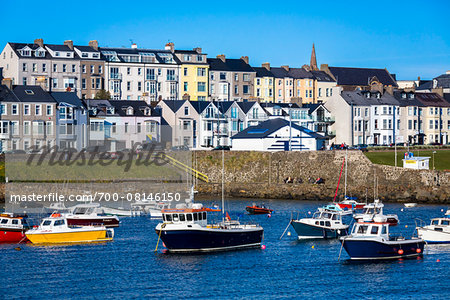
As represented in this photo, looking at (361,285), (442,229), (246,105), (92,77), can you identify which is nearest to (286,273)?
(361,285)

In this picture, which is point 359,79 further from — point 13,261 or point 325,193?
point 13,261

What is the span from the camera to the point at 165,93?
126688 mm

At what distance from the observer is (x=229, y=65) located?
436ft

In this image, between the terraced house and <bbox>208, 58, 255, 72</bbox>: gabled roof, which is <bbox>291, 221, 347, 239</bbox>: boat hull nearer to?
the terraced house

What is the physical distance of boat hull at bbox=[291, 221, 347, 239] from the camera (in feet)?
186

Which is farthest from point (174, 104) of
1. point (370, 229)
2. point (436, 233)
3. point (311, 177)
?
point (370, 229)

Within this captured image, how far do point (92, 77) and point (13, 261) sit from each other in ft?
246

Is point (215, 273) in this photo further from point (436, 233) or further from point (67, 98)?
point (67, 98)

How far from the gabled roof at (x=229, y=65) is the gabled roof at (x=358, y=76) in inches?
642

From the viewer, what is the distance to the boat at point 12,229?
54.9 meters

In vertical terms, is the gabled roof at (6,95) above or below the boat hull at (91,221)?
above

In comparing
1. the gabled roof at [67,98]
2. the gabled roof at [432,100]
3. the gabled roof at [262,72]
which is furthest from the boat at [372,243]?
the gabled roof at [262,72]

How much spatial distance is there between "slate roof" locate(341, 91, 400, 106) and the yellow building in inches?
924

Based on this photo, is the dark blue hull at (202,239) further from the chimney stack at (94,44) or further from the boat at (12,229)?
the chimney stack at (94,44)
